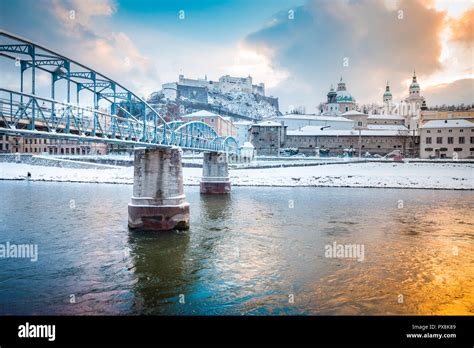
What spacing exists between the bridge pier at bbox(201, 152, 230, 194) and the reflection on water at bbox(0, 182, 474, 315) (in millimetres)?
16185

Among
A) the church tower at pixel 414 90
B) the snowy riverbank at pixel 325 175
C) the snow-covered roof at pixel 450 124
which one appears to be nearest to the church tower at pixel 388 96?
the church tower at pixel 414 90

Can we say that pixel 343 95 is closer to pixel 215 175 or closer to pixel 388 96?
pixel 388 96

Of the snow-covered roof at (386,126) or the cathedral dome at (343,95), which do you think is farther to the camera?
the cathedral dome at (343,95)

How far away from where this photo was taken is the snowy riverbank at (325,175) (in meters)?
57.6

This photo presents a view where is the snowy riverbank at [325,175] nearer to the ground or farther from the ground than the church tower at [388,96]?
nearer to the ground

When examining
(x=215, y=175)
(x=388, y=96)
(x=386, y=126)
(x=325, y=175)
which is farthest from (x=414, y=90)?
(x=215, y=175)

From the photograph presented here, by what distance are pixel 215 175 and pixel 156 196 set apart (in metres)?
24.3

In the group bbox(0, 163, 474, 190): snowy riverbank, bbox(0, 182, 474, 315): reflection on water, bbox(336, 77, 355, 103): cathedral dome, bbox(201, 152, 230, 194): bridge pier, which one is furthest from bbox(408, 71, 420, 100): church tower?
bbox(0, 182, 474, 315): reflection on water

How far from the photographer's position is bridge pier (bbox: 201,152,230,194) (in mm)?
46750

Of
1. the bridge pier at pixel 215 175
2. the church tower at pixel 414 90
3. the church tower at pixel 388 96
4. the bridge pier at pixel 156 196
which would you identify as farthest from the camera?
the church tower at pixel 388 96

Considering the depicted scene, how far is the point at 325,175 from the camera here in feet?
211

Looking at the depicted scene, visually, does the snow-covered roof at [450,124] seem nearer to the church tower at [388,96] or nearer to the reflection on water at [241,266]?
the reflection on water at [241,266]

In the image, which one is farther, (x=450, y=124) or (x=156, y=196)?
(x=450, y=124)

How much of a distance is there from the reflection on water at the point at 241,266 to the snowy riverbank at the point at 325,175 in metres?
28.2
